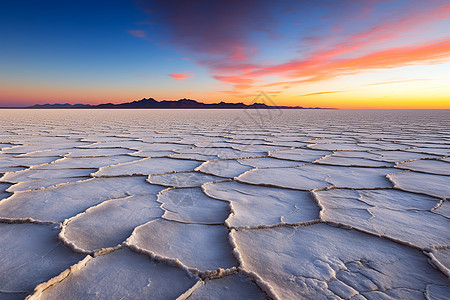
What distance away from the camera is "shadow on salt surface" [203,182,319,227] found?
1.11 meters

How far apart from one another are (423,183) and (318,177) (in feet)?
1.79

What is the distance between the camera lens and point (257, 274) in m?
0.76

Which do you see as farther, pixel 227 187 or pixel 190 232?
pixel 227 187

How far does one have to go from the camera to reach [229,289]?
71 cm

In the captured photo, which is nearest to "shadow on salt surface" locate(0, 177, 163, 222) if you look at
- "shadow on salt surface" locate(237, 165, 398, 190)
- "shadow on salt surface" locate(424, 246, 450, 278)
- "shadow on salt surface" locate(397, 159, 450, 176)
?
"shadow on salt surface" locate(237, 165, 398, 190)

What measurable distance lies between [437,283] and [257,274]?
0.44m

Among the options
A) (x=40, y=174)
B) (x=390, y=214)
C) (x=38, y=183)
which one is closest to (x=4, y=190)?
(x=38, y=183)

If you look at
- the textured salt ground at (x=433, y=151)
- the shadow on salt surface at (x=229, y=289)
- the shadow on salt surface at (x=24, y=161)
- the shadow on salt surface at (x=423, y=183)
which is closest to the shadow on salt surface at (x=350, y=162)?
the shadow on salt surface at (x=423, y=183)

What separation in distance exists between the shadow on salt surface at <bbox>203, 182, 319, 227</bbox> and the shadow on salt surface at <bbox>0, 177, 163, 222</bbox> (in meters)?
0.36

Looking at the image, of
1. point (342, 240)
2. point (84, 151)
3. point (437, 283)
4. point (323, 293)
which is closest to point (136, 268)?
point (323, 293)

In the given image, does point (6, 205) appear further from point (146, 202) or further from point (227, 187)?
point (227, 187)

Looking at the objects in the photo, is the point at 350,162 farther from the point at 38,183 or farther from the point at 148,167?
the point at 38,183

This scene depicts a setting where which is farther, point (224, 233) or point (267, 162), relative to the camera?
point (267, 162)

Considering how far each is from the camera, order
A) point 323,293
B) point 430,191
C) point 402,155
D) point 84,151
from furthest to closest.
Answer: point 84,151 → point 402,155 → point 430,191 → point 323,293
